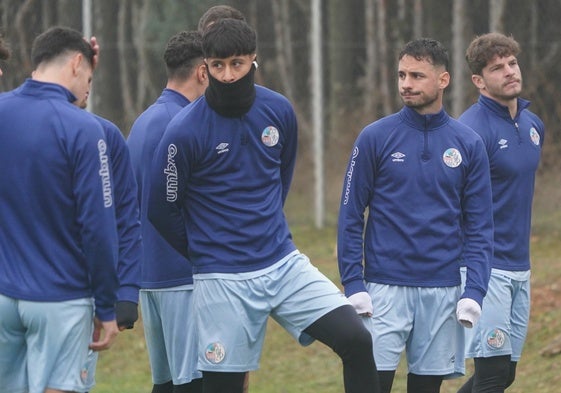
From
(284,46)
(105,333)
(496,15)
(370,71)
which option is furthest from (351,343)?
(370,71)

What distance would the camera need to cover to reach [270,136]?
6.44 metres

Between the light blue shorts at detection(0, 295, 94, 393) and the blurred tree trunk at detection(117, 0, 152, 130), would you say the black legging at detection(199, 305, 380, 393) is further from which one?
the blurred tree trunk at detection(117, 0, 152, 130)

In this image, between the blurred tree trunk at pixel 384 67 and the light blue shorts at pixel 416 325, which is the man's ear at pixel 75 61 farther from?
the blurred tree trunk at pixel 384 67

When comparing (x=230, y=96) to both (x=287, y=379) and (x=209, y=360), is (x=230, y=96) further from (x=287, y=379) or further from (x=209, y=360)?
(x=287, y=379)

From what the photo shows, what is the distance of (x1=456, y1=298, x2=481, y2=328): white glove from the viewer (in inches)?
258

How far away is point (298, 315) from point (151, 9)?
10.0 meters

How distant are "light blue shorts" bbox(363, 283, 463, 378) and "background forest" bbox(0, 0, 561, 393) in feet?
20.0

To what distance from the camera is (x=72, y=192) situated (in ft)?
18.1

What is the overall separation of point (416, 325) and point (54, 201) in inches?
86.0

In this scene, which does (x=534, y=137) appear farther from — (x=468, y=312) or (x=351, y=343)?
(x=351, y=343)

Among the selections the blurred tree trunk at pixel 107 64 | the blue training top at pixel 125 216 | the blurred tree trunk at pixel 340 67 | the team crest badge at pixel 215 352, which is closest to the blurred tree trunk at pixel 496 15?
the blurred tree trunk at pixel 340 67

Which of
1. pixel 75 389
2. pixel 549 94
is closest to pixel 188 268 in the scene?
pixel 75 389

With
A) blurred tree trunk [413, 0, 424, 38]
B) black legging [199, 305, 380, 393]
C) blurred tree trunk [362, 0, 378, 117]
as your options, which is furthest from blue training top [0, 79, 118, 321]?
blurred tree trunk [413, 0, 424, 38]

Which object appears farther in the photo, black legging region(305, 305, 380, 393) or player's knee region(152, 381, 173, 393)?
player's knee region(152, 381, 173, 393)
